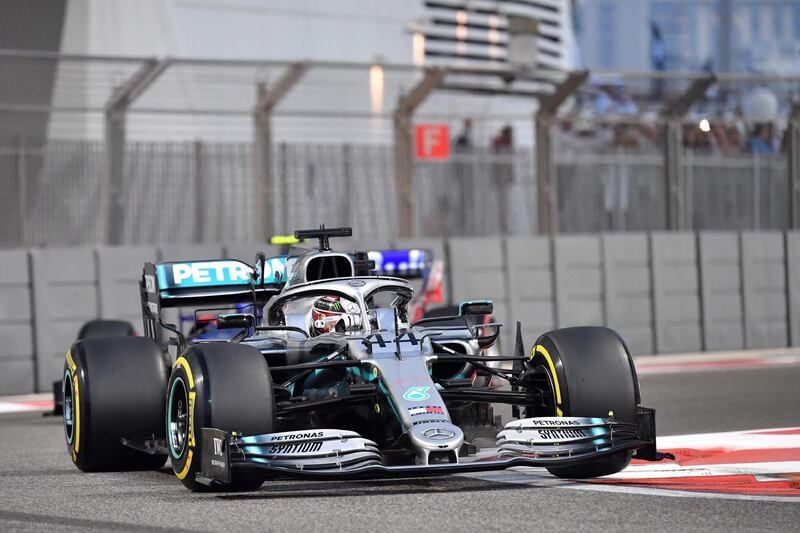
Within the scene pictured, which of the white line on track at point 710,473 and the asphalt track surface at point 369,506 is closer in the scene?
the asphalt track surface at point 369,506

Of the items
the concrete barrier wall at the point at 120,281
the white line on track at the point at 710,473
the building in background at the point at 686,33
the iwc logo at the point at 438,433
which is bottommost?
the white line on track at the point at 710,473

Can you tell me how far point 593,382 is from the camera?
8.38 meters

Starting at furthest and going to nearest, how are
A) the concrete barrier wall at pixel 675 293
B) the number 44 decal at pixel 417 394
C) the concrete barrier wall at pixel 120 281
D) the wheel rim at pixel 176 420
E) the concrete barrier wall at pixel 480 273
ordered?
1. the concrete barrier wall at pixel 675 293
2. the concrete barrier wall at pixel 480 273
3. the concrete barrier wall at pixel 120 281
4. the wheel rim at pixel 176 420
5. the number 44 decal at pixel 417 394

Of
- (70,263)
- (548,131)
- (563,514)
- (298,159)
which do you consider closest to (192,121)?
(298,159)

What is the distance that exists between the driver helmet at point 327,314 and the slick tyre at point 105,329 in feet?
15.6

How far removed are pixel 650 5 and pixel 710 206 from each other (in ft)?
170

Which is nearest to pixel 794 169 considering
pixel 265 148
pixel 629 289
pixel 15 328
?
pixel 629 289

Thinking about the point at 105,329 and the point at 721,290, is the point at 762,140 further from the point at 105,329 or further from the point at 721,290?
the point at 105,329

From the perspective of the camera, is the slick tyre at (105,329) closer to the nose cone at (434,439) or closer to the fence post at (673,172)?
the nose cone at (434,439)

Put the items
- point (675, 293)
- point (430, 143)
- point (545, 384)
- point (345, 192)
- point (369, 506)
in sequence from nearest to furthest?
point (369, 506) < point (545, 384) < point (345, 192) < point (430, 143) < point (675, 293)

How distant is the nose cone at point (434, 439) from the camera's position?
754 centimetres

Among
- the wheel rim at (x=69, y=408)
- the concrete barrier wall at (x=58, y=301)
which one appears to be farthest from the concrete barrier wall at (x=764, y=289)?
the wheel rim at (x=69, y=408)

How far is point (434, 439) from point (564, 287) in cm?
1183

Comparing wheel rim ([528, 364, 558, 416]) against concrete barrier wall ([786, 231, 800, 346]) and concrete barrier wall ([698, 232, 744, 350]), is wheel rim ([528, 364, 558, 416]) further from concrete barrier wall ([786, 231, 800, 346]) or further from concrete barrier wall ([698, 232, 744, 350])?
concrete barrier wall ([786, 231, 800, 346])
